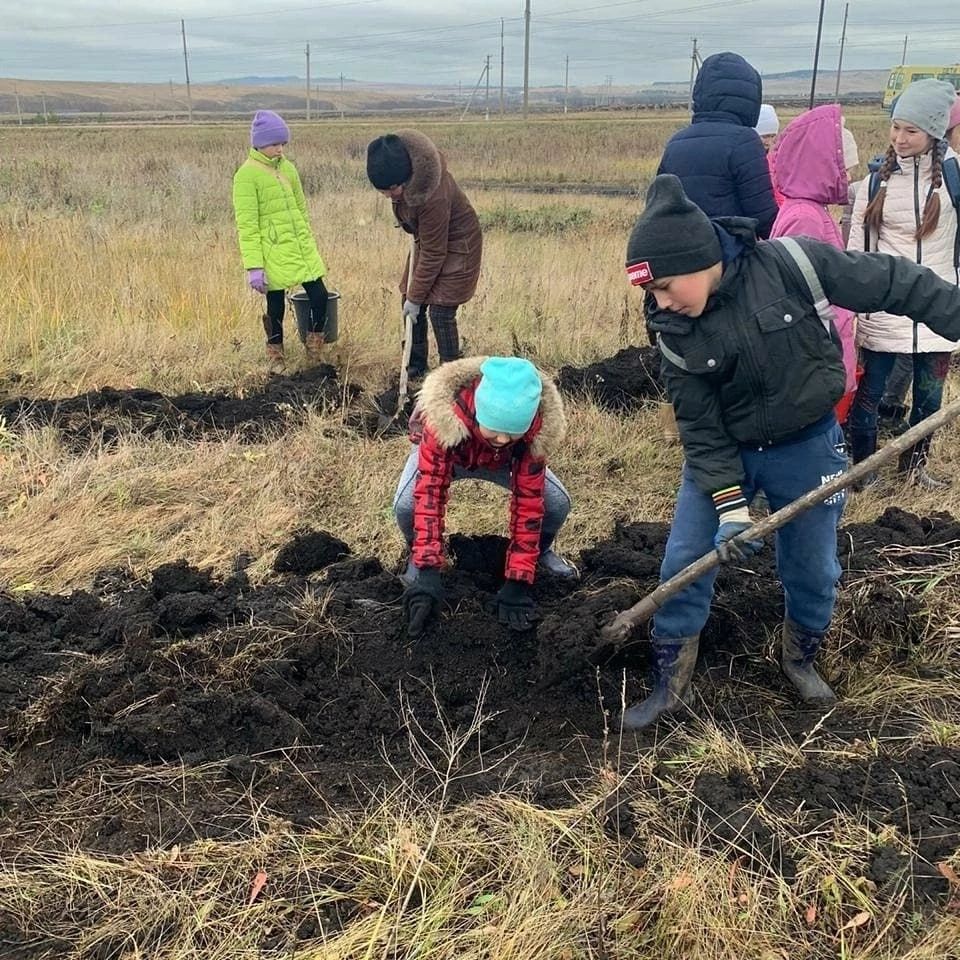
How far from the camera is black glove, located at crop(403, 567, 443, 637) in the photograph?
9.80ft

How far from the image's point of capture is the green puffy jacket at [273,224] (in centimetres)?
602

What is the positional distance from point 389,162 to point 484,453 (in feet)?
8.55

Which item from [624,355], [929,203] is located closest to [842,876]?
[929,203]

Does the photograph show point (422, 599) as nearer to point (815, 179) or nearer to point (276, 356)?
point (815, 179)

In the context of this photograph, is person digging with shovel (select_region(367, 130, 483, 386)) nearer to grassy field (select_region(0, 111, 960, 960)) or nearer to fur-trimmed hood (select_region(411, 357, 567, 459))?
grassy field (select_region(0, 111, 960, 960))

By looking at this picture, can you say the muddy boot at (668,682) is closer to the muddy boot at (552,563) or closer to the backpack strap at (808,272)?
the muddy boot at (552,563)

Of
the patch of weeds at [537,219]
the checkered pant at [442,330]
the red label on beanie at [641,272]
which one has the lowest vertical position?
the checkered pant at [442,330]

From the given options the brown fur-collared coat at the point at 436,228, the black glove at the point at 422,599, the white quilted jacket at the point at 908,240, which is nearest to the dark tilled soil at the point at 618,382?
the brown fur-collared coat at the point at 436,228

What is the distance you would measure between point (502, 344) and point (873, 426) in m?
3.30

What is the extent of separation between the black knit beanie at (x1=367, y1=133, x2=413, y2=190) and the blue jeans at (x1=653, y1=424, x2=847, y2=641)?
3177mm

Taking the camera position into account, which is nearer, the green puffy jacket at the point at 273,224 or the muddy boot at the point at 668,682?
the muddy boot at the point at 668,682

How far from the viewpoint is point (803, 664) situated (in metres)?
2.84

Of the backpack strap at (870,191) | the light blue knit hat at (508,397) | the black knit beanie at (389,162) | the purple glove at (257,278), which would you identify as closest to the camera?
the light blue knit hat at (508,397)

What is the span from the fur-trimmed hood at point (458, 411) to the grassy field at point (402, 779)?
39.7 inches
